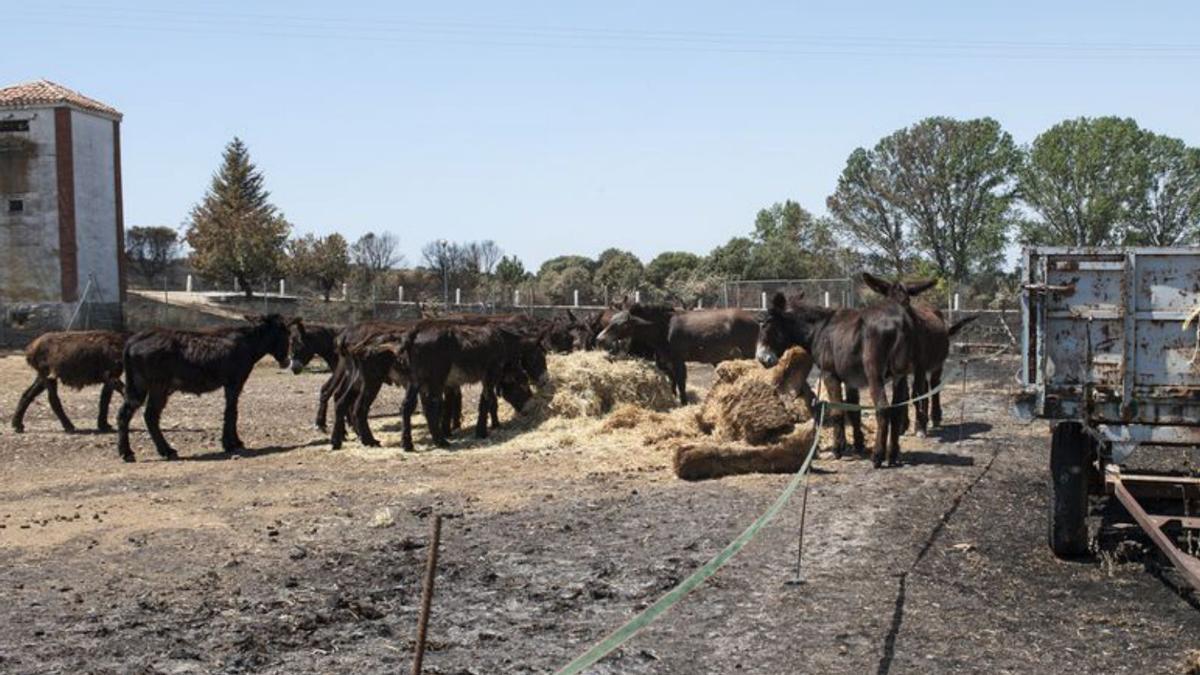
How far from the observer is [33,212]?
42969mm

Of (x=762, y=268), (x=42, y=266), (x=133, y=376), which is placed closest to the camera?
(x=133, y=376)

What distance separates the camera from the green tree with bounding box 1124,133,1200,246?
56375 millimetres

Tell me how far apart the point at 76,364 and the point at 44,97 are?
93.9 feet

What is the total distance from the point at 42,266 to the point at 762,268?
32.6m

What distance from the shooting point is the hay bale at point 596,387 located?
1717 centimetres

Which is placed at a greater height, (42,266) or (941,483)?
(42,266)

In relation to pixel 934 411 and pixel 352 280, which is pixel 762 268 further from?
pixel 934 411

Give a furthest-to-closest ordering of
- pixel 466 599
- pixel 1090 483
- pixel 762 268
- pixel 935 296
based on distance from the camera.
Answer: pixel 762 268 → pixel 935 296 → pixel 1090 483 → pixel 466 599

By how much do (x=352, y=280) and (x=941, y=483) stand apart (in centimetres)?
4707

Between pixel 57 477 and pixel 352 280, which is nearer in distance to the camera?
pixel 57 477

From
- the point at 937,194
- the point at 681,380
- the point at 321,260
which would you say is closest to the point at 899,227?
the point at 937,194

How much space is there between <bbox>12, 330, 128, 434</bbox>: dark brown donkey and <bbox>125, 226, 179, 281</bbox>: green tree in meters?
63.7

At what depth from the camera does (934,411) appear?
16.6 m

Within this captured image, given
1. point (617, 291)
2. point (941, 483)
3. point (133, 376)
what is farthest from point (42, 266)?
point (941, 483)
